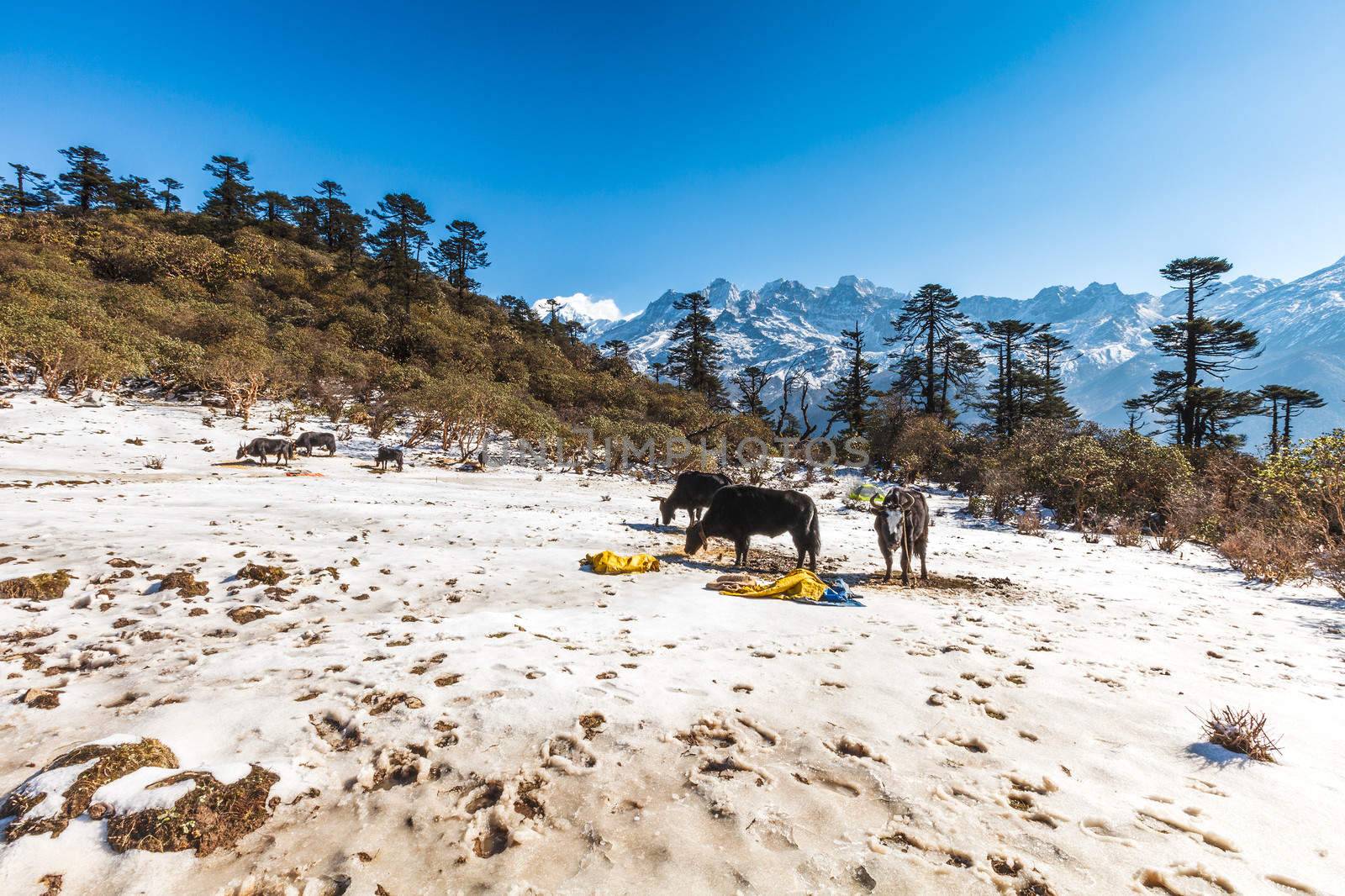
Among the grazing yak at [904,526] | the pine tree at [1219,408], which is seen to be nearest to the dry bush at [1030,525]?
the grazing yak at [904,526]

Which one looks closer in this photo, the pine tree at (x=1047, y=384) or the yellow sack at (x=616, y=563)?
the yellow sack at (x=616, y=563)

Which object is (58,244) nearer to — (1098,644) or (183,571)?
(183,571)

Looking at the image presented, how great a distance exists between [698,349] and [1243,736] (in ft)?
175

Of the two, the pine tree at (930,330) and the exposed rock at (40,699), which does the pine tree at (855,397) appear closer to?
the pine tree at (930,330)

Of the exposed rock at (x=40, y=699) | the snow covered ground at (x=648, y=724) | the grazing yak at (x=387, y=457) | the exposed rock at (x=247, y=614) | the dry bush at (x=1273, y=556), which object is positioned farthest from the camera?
the grazing yak at (x=387, y=457)

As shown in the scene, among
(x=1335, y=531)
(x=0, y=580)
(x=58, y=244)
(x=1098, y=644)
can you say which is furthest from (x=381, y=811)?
(x=58, y=244)

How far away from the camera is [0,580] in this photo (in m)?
4.82

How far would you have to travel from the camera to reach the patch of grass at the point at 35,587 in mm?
4621

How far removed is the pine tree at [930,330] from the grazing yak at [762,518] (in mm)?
34533

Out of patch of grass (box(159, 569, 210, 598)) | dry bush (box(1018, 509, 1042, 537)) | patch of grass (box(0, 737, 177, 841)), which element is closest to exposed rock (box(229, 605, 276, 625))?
patch of grass (box(159, 569, 210, 598))

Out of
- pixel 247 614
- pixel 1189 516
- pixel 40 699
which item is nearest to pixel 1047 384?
pixel 1189 516

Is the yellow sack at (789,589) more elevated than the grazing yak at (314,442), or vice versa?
the grazing yak at (314,442)

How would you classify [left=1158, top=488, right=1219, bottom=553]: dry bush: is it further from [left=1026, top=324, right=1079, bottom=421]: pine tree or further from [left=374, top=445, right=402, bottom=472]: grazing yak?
[left=1026, top=324, right=1079, bottom=421]: pine tree

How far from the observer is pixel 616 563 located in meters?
7.84
